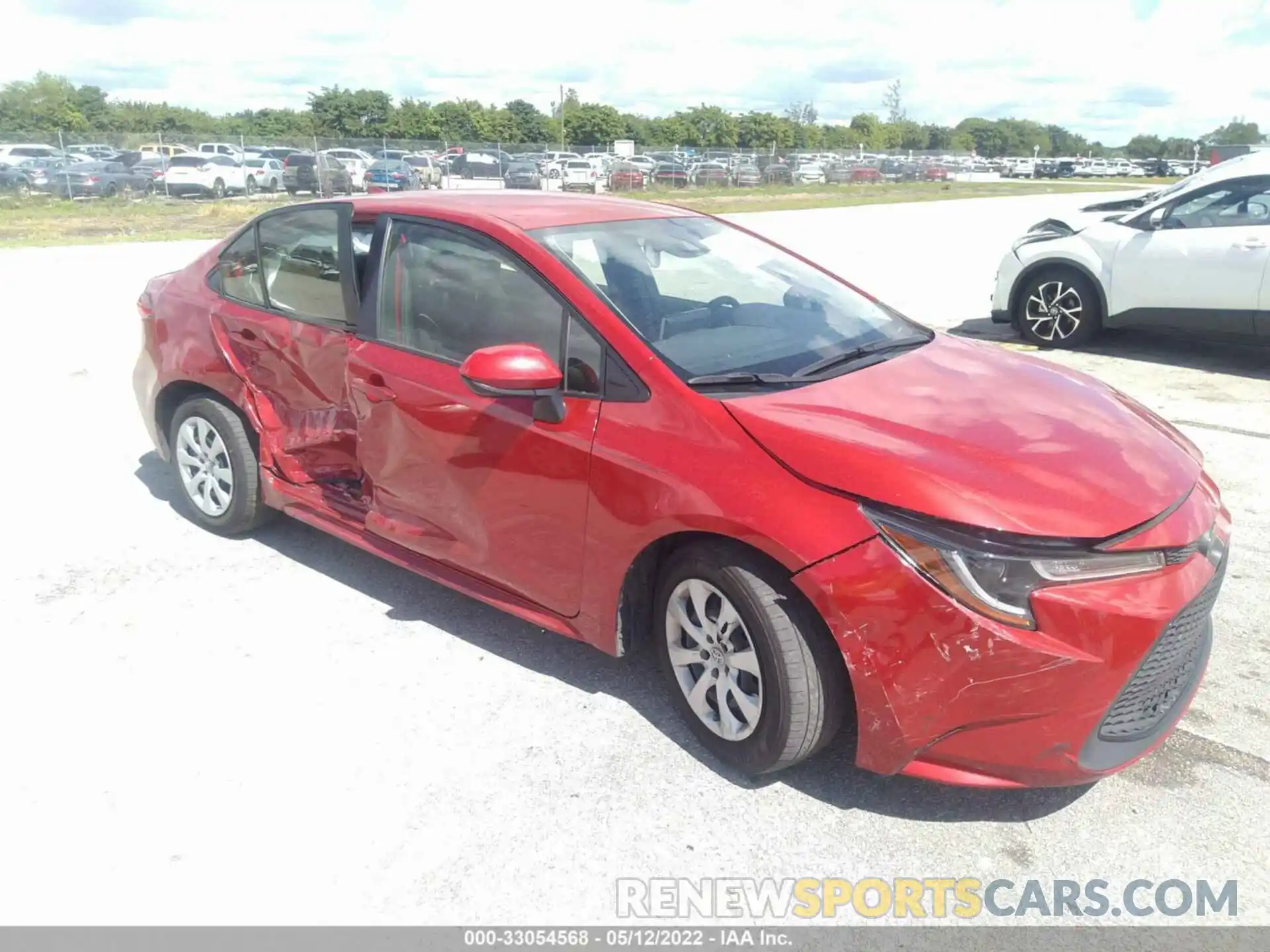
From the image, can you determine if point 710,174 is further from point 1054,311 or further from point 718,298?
point 718,298

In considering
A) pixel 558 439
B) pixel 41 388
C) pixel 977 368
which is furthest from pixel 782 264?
pixel 41 388

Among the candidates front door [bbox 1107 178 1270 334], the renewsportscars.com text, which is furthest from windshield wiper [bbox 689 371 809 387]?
front door [bbox 1107 178 1270 334]

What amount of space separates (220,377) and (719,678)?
2886 mm

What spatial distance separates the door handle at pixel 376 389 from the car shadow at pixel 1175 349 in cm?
567

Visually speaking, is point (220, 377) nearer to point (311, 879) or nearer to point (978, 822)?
point (311, 879)

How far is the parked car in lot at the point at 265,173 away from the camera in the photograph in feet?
106

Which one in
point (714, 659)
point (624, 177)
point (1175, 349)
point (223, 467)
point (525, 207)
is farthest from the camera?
point (624, 177)

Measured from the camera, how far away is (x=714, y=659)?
3.03 metres

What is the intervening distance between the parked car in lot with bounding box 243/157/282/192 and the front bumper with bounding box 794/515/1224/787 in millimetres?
33728

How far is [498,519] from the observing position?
Result: 11.4 feet

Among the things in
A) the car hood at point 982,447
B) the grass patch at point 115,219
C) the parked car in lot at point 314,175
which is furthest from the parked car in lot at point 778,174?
Result: the car hood at point 982,447

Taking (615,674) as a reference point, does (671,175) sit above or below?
below

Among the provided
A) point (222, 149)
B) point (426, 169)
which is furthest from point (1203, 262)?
point (222, 149)

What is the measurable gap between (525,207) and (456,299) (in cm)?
52
